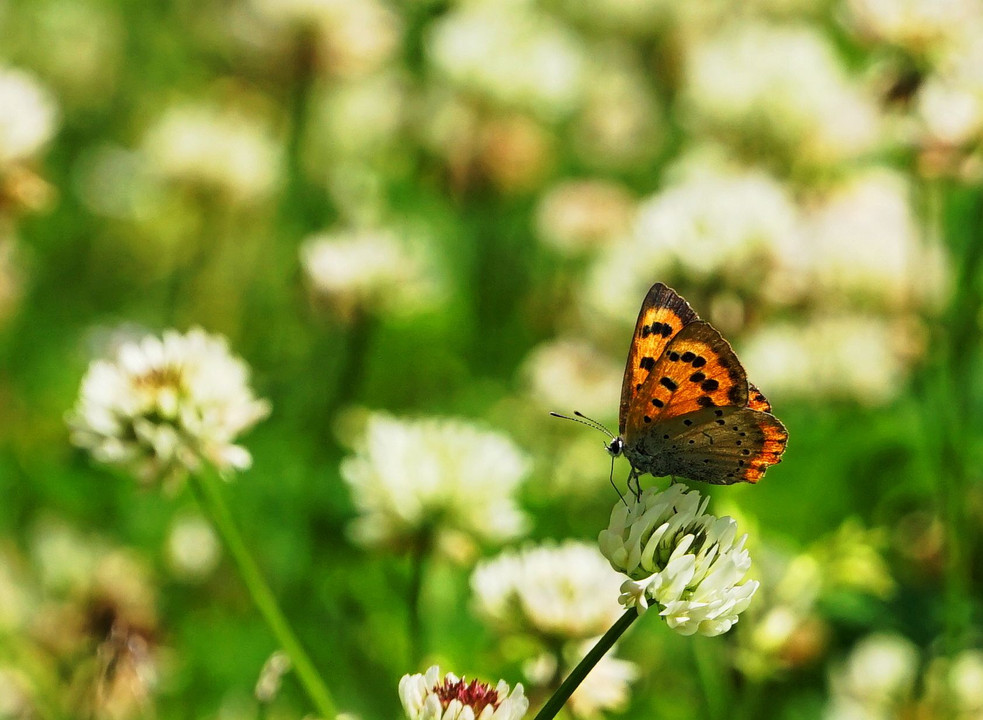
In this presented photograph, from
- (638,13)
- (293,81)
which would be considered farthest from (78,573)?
(638,13)

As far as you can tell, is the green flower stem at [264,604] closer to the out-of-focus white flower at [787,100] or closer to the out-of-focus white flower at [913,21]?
the out-of-focus white flower at [913,21]

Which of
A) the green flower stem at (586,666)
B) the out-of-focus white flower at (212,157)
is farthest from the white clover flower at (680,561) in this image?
the out-of-focus white flower at (212,157)

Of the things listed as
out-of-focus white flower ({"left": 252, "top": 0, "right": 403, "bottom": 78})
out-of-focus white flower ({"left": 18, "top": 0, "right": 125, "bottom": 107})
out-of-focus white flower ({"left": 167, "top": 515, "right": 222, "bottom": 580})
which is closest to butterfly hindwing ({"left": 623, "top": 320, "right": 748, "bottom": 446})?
out-of-focus white flower ({"left": 167, "top": 515, "right": 222, "bottom": 580})

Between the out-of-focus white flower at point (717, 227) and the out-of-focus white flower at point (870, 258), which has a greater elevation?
the out-of-focus white flower at point (870, 258)

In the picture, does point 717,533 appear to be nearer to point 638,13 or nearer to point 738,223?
point 738,223

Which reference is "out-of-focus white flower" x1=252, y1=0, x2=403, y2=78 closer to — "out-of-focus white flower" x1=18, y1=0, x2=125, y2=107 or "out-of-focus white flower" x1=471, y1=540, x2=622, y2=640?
Result: "out-of-focus white flower" x1=18, y1=0, x2=125, y2=107
